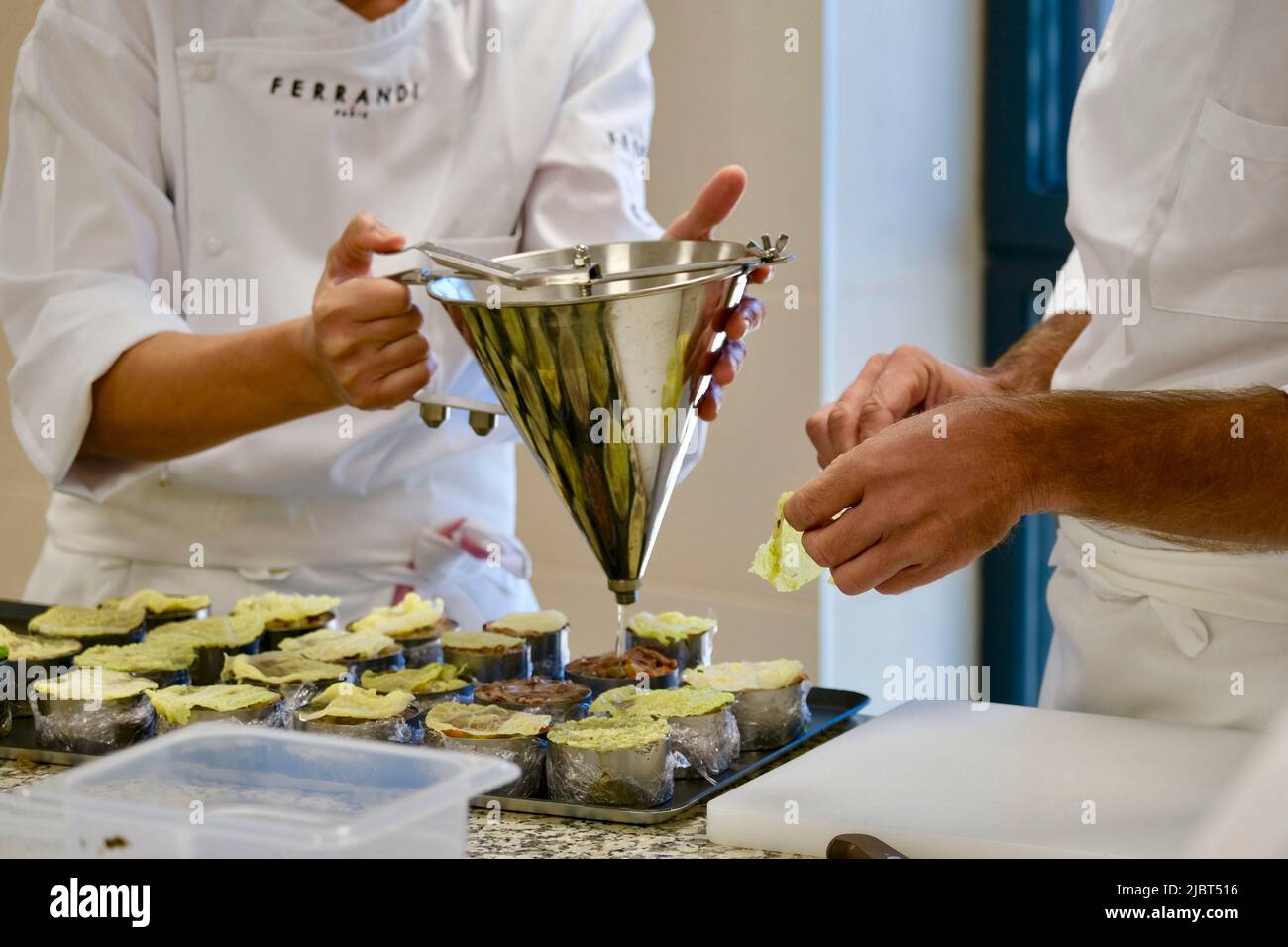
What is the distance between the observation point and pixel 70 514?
6.15ft

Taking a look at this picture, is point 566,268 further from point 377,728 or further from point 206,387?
point 206,387

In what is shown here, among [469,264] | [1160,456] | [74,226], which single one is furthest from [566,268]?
[74,226]

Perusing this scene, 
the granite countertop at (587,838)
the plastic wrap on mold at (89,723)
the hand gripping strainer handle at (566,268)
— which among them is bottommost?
the granite countertop at (587,838)

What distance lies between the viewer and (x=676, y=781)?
46.7 inches

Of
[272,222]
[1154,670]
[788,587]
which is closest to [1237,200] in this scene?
[1154,670]

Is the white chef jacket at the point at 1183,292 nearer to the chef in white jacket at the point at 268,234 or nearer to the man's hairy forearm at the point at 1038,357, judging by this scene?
the man's hairy forearm at the point at 1038,357

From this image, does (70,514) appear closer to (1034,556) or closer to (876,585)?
(876,585)

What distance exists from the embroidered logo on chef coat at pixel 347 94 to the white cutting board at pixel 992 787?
1004 mm

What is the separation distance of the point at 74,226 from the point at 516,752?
3.13ft

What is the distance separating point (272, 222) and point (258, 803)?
1118mm

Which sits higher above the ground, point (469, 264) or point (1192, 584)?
point (469, 264)

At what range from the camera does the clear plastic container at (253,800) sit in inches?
28.3

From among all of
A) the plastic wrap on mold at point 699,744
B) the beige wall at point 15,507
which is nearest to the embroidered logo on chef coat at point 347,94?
the plastic wrap on mold at point 699,744

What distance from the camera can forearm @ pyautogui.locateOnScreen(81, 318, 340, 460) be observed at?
1592mm
